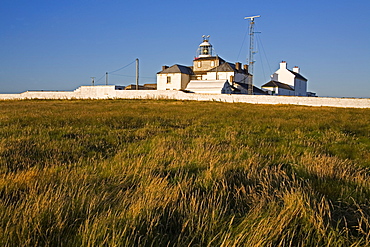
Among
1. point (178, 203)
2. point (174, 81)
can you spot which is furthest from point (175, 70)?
point (178, 203)

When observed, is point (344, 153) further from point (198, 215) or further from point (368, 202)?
point (198, 215)

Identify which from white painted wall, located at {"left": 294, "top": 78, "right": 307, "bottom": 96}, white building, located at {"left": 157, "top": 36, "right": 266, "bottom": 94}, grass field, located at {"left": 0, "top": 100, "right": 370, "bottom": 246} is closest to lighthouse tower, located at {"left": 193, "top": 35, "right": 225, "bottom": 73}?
white building, located at {"left": 157, "top": 36, "right": 266, "bottom": 94}

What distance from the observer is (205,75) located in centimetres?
6900

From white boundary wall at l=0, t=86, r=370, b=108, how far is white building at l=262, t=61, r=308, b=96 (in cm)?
2904

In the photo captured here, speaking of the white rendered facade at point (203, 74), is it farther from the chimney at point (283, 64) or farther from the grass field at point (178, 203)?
the grass field at point (178, 203)

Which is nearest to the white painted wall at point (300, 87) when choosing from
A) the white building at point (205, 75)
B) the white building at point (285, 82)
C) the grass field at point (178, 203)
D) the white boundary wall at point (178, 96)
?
the white building at point (285, 82)

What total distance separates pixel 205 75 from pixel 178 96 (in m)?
21.0

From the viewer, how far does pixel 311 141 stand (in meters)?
9.84

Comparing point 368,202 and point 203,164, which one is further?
point 203,164

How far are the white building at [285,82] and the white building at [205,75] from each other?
19.0 ft

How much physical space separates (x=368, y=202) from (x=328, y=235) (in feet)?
4.59

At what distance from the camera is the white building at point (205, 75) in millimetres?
61000

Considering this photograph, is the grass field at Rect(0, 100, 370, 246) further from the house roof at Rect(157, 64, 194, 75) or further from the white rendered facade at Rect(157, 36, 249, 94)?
the house roof at Rect(157, 64, 194, 75)

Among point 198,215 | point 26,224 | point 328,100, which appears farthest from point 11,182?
point 328,100
